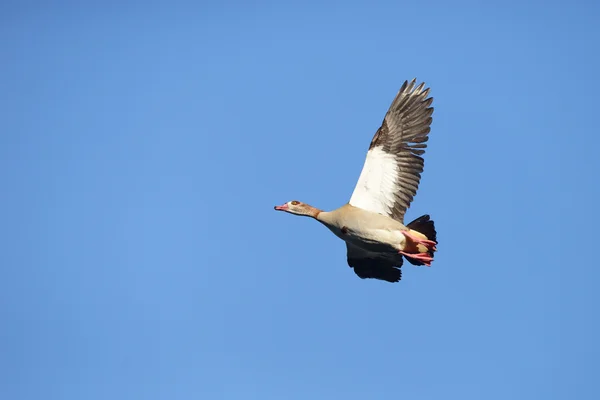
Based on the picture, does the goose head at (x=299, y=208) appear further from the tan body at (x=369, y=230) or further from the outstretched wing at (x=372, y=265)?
the outstretched wing at (x=372, y=265)

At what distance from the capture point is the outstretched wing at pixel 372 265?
540 inches

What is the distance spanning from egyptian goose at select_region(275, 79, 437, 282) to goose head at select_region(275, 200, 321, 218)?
14 centimetres

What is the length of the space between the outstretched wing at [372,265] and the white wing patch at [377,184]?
0.87 metres

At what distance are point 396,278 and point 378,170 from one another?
195cm

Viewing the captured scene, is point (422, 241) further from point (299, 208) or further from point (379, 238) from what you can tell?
point (299, 208)

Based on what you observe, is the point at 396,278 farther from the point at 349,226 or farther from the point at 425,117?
the point at 425,117

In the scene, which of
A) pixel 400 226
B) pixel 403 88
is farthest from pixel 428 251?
pixel 403 88

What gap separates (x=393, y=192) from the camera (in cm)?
1315

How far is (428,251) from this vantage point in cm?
1288

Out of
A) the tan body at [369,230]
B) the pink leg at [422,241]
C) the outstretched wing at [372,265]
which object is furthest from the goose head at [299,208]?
the pink leg at [422,241]

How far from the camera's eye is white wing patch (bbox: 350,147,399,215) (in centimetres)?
1309

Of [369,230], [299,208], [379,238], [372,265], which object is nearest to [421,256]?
[379,238]

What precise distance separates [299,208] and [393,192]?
1594 mm

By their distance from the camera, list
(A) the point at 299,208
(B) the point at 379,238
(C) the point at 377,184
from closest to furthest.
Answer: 1. (B) the point at 379,238
2. (C) the point at 377,184
3. (A) the point at 299,208
